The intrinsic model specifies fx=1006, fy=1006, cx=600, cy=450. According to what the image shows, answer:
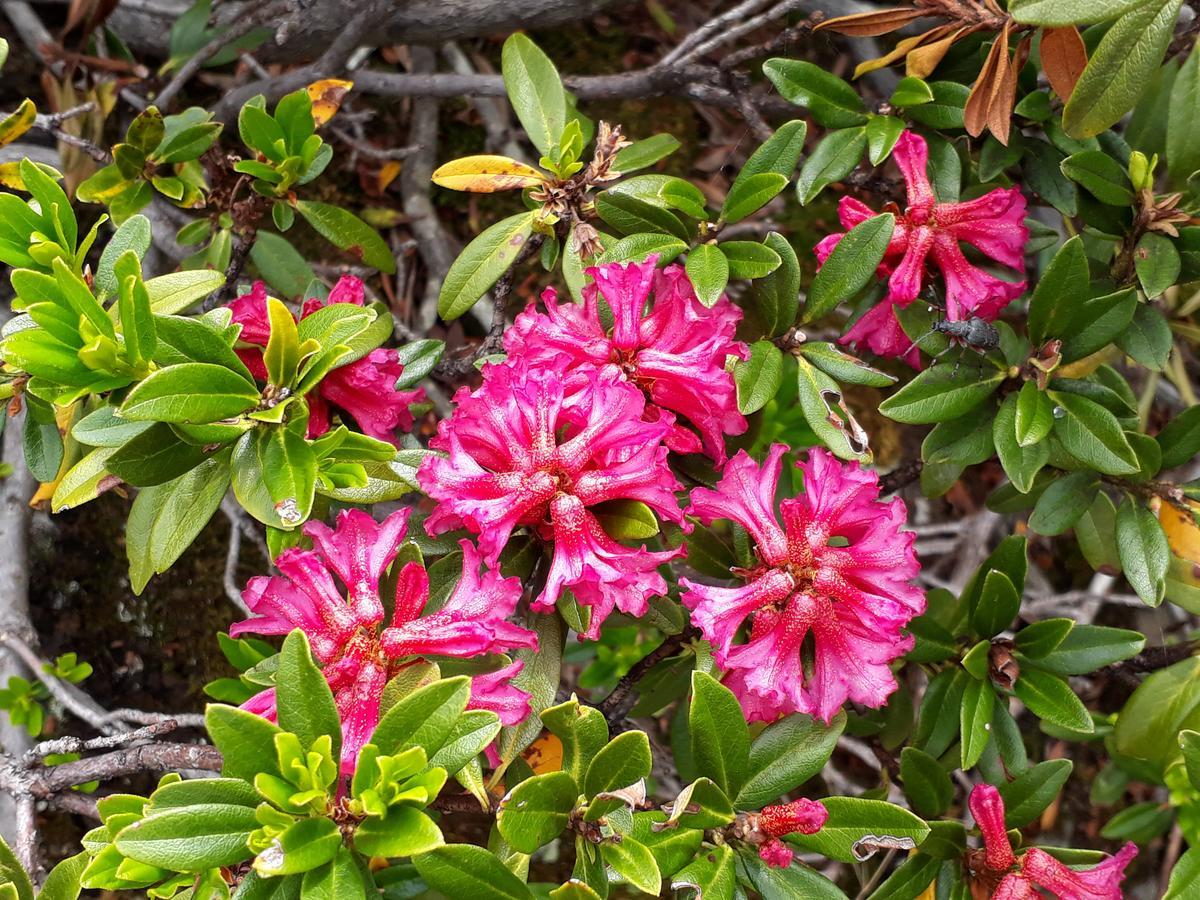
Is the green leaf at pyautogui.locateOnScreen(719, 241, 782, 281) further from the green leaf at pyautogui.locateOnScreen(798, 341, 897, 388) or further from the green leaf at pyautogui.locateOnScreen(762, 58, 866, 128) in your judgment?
the green leaf at pyautogui.locateOnScreen(762, 58, 866, 128)

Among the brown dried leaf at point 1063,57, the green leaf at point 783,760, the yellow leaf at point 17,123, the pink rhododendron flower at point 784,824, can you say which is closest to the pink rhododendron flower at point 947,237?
the brown dried leaf at point 1063,57

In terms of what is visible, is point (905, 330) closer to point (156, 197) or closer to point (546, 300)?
point (546, 300)

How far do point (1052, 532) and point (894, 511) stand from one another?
0.45m

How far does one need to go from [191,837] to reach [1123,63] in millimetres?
1471

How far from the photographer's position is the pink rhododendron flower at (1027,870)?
53.1 inches

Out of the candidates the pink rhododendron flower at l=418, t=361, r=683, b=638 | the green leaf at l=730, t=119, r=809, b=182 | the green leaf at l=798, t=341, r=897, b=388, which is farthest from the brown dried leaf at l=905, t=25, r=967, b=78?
the pink rhododendron flower at l=418, t=361, r=683, b=638

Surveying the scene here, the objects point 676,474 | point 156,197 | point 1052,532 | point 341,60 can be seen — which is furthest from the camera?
point 156,197

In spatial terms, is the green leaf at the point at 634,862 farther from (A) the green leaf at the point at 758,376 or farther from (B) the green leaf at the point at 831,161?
(B) the green leaf at the point at 831,161

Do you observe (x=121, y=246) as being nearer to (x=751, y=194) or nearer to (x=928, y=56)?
(x=751, y=194)

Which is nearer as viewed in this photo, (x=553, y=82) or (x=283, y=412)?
(x=283, y=412)

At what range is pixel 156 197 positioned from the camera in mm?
2168

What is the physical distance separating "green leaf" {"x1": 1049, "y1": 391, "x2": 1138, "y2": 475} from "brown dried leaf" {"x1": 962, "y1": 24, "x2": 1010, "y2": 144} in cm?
40

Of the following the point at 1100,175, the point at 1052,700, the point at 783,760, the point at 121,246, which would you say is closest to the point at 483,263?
the point at 121,246

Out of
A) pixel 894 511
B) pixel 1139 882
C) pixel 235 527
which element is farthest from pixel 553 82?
pixel 1139 882
